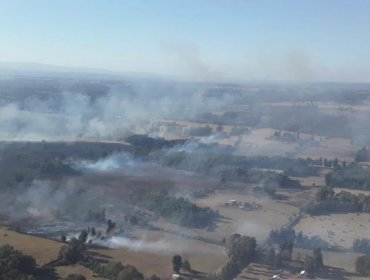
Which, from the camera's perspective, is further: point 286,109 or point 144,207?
point 286,109

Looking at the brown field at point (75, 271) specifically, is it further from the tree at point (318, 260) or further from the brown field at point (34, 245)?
the tree at point (318, 260)

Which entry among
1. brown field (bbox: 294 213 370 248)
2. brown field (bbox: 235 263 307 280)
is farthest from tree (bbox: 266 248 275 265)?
brown field (bbox: 294 213 370 248)

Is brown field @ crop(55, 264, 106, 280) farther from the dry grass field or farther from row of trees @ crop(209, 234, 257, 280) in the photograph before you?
row of trees @ crop(209, 234, 257, 280)

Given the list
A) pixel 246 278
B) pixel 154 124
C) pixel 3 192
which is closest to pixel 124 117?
pixel 154 124

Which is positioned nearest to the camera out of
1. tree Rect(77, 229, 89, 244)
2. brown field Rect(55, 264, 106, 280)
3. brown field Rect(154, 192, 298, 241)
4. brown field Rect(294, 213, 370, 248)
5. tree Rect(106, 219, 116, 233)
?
brown field Rect(55, 264, 106, 280)

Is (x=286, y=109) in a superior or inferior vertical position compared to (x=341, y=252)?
superior

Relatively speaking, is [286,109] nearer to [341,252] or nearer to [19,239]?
[341,252]

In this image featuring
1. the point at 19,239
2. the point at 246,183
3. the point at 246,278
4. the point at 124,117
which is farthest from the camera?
the point at 124,117
